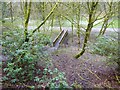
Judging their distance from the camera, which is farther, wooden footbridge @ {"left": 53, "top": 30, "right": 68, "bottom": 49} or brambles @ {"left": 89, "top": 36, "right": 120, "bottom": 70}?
wooden footbridge @ {"left": 53, "top": 30, "right": 68, "bottom": 49}

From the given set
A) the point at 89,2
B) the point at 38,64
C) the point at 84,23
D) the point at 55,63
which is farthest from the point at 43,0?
the point at 38,64

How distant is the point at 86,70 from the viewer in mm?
3523

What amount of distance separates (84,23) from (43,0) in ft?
5.17

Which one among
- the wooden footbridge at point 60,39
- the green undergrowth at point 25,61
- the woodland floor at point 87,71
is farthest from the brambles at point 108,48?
the wooden footbridge at point 60,39

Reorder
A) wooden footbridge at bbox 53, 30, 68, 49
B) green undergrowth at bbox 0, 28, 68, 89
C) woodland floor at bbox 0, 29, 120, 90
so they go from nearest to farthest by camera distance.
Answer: green undergrowth at bbox 0, 28, 68, 89, woodland floor at bbox 0, 29, 120, 90, wooden footbridge at bbox 53, 30, 68, 49

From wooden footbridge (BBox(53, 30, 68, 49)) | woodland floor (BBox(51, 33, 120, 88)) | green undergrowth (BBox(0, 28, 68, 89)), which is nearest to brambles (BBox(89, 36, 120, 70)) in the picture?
woodland floor (BBox(51, 33, 120, 88))

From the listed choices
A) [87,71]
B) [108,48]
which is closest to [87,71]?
[87,71]

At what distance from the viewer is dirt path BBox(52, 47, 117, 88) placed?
10.0 ft

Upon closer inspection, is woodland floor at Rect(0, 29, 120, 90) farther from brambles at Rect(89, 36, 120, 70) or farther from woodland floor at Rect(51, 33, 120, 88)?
brambles at Rect(89, 36, 120, 70)

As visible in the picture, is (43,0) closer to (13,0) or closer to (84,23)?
(13,0)

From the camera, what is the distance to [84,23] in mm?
6137

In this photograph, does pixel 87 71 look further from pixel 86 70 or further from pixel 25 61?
pixel 25 61

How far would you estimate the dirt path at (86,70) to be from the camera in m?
3.05

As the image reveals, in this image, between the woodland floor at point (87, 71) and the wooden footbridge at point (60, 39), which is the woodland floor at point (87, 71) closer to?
the woodland floor at point (87, 71)
